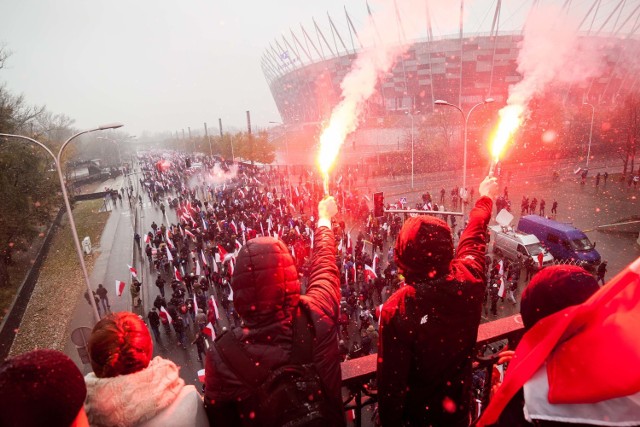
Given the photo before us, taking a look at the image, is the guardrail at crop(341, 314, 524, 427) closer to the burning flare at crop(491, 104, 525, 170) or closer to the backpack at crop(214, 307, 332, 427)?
the backpack at crop(214, 307, 332, 427)

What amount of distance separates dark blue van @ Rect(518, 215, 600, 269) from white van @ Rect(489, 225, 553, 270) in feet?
1.74

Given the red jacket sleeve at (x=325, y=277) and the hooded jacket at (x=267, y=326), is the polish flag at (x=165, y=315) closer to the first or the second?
the red jacket sleeve at (x=325, y=277)

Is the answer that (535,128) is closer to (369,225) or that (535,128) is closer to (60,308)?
(369,225)

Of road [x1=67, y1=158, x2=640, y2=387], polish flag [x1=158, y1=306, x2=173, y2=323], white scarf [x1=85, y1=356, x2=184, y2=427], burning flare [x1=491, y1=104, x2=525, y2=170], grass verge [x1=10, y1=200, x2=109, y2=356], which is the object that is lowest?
grass verge [x1=10, y1=200, x2=109, y2=356]

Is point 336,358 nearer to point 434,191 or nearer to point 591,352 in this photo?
point 591,352

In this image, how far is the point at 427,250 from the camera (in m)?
2.02

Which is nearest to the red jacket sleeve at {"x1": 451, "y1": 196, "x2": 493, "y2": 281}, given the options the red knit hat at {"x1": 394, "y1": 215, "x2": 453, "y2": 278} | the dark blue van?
the red knit hat at {"x1": 394, "y1": 215, "x2": 453, "y2": 278}

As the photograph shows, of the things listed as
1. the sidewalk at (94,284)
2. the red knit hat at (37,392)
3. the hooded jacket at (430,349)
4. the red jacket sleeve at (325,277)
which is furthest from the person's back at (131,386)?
the sidewalk at (94,284)

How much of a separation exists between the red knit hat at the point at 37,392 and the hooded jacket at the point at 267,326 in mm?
507

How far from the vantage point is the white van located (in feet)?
50.4

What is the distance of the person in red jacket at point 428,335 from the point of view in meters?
2.00

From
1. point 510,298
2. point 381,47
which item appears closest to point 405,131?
point 381,47

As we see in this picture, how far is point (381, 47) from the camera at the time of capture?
2625 inches

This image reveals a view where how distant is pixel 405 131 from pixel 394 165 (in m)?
12.1
